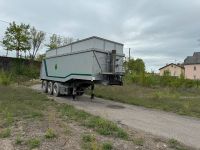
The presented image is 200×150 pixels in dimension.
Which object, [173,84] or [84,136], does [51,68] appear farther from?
[173,84]

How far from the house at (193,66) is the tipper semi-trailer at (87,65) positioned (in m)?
68.3

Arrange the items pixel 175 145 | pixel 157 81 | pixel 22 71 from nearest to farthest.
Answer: pixel 175 145, pixel 157 81, pixel 22 71

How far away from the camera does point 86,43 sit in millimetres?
14562

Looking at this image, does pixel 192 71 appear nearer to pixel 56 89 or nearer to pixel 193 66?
pixel 193 66

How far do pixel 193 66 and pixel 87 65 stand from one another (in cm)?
7320

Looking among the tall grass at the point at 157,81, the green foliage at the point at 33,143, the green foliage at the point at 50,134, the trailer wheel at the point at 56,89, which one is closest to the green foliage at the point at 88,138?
the green foliage at the point at 50,134

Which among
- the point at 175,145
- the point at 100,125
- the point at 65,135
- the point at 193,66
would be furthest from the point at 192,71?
the point at 65,135

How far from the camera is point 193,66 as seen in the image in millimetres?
80875

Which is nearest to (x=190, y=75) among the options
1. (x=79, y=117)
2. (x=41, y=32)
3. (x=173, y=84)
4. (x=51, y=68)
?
(x=41, y=32)

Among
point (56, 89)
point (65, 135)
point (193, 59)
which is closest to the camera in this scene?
point (65, 135)

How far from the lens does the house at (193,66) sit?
260 feet

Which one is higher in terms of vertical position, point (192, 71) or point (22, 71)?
point (192, 71)

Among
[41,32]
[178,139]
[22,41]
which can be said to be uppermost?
[41,32]

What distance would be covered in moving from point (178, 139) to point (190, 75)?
→ 255ft
